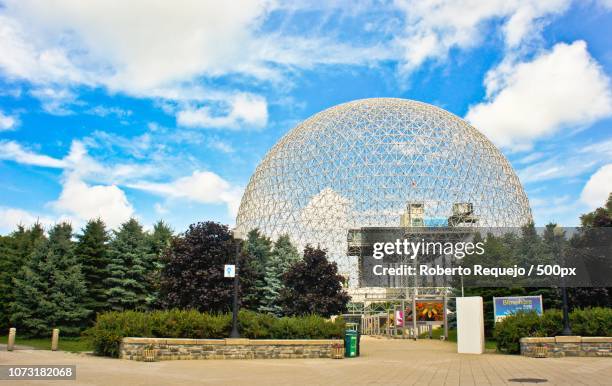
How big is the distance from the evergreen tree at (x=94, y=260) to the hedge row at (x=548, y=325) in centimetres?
2449

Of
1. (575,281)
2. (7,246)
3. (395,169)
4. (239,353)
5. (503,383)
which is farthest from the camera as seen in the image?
(395,169)

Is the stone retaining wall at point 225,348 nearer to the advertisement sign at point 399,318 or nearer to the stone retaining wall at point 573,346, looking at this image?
the stone retaining wall at point 573,346

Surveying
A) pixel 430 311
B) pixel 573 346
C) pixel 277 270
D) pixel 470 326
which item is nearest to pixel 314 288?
pixel 277 270

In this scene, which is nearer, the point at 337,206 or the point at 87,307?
the point at 87,307

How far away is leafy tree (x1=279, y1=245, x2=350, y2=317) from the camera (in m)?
35.3

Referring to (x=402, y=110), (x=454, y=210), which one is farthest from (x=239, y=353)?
(x=402, y=110)

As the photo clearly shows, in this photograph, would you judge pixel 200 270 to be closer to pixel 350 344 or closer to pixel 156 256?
pixel 156 256

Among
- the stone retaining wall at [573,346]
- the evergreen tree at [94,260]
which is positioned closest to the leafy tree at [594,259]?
the stone retaining wall at [573,346]

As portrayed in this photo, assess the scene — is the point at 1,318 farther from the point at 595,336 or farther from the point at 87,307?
the point at 595,336

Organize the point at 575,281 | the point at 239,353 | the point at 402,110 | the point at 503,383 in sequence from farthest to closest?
the point at 402,110 → the point at 575,281 → the point at 239,353 → the point at 503,383

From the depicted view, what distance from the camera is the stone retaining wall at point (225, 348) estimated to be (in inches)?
671

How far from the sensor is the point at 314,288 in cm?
3591

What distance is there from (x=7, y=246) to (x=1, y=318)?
6.11m

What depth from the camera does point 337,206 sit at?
158ft
